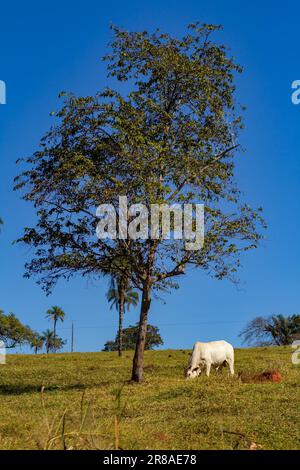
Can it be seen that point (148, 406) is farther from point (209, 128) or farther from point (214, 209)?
point (209, 128)

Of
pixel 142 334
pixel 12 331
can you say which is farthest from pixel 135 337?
pixel 142 334

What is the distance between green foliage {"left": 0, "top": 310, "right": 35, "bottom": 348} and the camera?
83.5 metres

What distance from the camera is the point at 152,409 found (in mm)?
19750

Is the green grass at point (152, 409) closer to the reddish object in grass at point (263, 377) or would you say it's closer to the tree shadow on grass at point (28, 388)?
the tree shadow on grass at point (28, 388)

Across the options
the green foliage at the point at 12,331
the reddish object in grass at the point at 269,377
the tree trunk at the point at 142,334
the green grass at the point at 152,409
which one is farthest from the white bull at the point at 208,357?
the green foliage at the point at 12,331

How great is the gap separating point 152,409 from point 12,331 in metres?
67.4

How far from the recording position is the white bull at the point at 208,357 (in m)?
29.6

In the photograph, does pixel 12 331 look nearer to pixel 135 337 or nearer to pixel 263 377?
pixel 135 337

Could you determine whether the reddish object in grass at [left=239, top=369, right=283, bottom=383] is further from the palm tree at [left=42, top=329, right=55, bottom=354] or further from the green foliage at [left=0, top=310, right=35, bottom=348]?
the palm tree at [left=42, top=329, right=55, bottom=354]

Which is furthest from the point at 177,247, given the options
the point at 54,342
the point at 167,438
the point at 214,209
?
the point at 54,342

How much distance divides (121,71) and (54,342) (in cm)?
10082

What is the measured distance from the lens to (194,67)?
105 ft

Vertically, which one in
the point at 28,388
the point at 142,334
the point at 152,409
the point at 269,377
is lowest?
the point at 152,409

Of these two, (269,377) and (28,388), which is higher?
(269,377)
